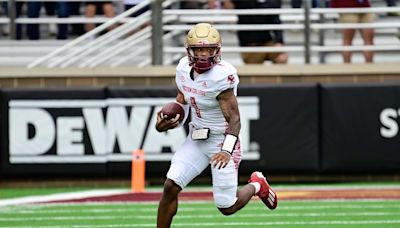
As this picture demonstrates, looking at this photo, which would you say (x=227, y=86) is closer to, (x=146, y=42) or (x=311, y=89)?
(x=311, y=89)

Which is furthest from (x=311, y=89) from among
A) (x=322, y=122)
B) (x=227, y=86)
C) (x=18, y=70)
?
(x=227, y=86)

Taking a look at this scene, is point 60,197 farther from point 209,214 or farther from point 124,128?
point 209,214

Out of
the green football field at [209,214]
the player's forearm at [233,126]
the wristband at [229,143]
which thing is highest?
the player's forearm at [233,126]

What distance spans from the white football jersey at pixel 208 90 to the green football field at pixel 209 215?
171cm

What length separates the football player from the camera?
26.9 ft

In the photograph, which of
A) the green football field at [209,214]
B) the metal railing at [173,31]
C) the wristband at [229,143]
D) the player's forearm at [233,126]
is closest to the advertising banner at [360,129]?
the metal railing at [173,31]

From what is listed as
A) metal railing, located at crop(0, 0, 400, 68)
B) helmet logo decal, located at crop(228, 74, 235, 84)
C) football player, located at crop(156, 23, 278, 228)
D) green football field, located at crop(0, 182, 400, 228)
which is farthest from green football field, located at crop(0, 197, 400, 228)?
metal railing, located at crop(0, 0, 400, 68)

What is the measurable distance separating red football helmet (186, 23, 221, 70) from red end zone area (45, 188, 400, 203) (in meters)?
4.17

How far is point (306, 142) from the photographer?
13.8 m

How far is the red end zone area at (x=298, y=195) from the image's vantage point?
1220 centimetres

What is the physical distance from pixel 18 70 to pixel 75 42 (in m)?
0.79

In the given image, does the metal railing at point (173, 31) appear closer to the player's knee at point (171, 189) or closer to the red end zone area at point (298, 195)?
the red end zone area at point (298, 195)

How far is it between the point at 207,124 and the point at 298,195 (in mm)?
4221

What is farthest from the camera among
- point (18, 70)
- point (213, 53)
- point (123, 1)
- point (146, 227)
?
point (123, 1)
